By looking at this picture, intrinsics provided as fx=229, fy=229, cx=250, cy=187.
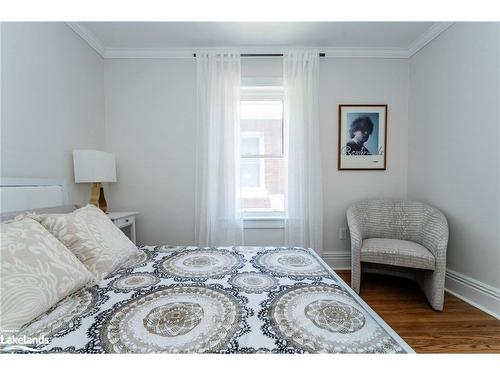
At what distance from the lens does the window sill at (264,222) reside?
2912 mm

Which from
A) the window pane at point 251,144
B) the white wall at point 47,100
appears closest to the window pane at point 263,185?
the window pane at point 251,144

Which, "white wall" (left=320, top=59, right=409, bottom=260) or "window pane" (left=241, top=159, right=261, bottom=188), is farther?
"window pane" (left=241, top=159, right=261, bottom=188)

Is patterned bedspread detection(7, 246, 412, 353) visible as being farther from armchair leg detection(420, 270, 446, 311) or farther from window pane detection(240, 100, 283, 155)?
window pane detection(240, 100, 283, 155)

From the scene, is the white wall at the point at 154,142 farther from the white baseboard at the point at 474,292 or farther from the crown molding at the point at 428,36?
the white baseboard at the point at 474,292

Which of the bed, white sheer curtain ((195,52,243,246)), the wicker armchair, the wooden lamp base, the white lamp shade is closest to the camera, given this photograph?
the bed

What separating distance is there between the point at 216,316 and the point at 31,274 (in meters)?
0.76

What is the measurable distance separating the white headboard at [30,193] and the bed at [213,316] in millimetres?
854

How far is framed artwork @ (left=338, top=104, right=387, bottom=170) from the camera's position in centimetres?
286

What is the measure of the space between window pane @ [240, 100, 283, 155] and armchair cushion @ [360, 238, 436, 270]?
152 centimetres

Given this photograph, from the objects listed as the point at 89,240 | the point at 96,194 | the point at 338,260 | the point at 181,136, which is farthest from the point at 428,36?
the point at 96,194

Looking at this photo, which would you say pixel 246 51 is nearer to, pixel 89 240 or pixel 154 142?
pixel 154 142

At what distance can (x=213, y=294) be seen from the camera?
1.08m

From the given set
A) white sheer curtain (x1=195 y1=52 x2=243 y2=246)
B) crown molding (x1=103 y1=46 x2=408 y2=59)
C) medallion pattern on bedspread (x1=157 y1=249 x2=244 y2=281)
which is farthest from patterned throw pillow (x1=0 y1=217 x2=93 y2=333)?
→ crown molding (x1=103 y1=46 x2=408 y2=59)

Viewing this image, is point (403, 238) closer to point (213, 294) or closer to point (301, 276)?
point (301, 276)
